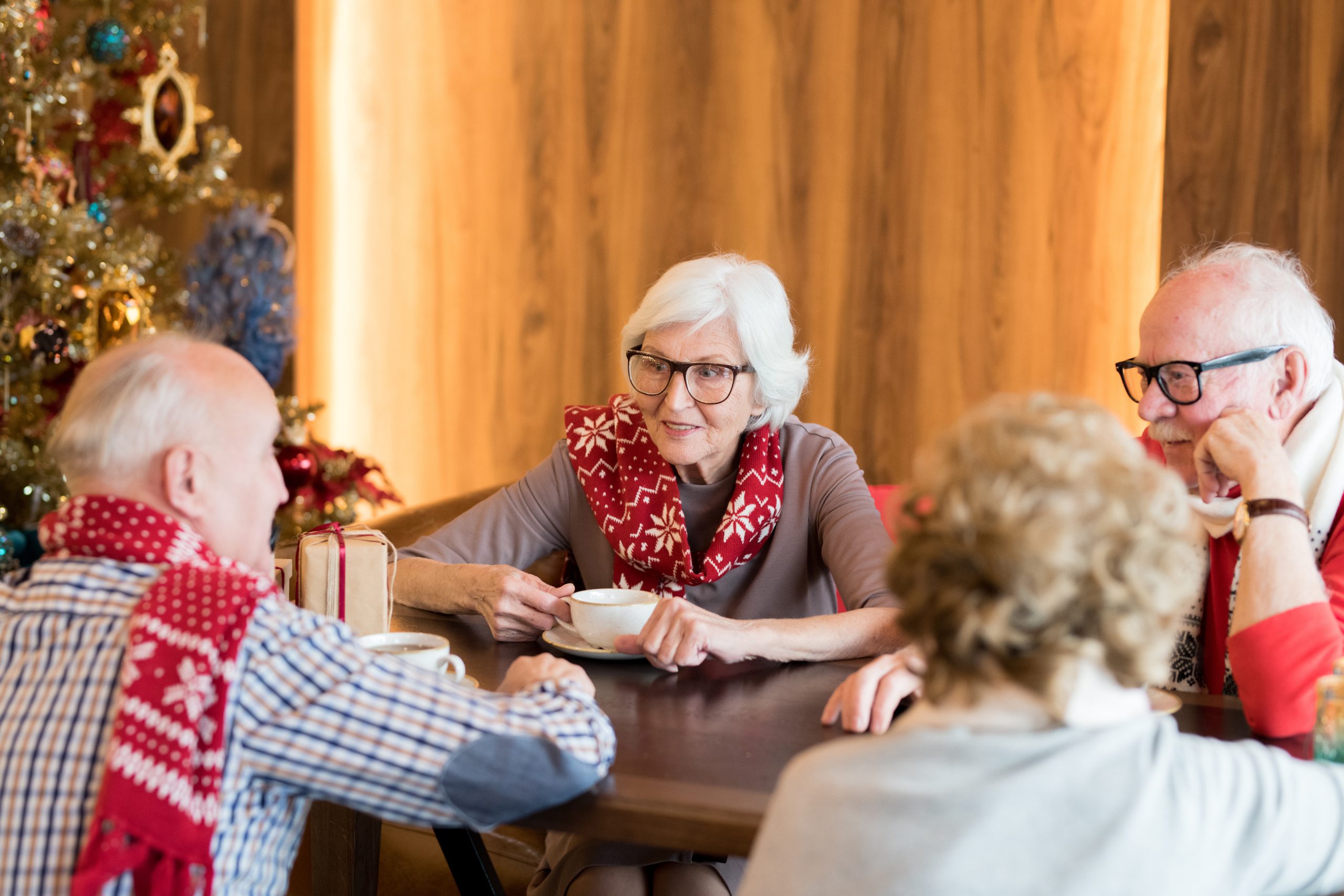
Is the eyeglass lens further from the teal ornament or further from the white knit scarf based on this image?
the teal ornament

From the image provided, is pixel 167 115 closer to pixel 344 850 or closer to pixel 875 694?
pixel 344 850

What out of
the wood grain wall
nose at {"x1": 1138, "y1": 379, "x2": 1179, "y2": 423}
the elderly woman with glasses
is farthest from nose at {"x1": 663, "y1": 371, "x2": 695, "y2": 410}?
the wood grain wall

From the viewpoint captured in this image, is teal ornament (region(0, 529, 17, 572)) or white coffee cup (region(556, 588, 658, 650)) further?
teal ornament (region(0, 529, 17, 572))

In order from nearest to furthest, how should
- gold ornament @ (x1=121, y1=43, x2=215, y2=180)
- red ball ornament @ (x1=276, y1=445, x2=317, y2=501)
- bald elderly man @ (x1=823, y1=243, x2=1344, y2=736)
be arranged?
bald elderly man @ (x1=823, y1=243, x2=1344, y2=736), gold ornament @ (x1=121, y1=43, x2=215, y2=180), red ball ornament @ (x1=276, y1=445, x2=317, y2=501)

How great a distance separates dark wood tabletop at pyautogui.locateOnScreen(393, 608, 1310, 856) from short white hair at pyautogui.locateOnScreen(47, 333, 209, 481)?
0.49 m

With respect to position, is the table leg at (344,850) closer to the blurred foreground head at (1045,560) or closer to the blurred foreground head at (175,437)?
the blurred foreground head at (175,437)

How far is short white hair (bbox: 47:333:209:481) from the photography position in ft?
3.47

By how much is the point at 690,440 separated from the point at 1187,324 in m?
0.78

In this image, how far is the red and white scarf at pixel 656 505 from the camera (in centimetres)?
188

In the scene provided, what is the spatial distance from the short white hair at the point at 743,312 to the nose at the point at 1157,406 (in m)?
0.58

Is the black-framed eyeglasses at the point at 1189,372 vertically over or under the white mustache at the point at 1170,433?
over

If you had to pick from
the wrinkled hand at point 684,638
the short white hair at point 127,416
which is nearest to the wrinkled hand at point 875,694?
the wrinkled hand at point 684,638

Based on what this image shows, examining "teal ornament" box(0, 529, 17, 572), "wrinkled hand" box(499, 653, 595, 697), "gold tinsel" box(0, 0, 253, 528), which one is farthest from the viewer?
"gold tinsel" box(0, 0, 253, 528)

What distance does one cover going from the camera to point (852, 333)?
3.52 metres
